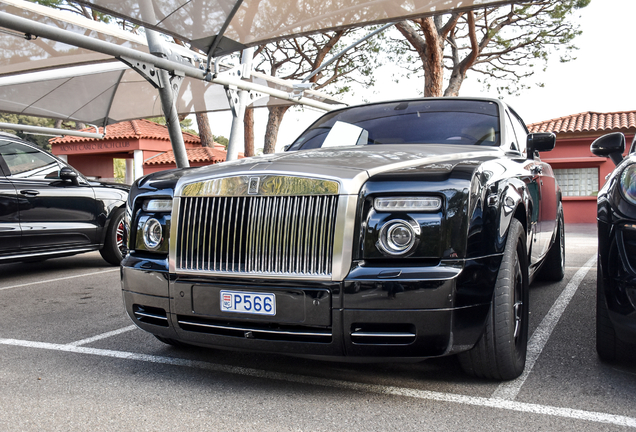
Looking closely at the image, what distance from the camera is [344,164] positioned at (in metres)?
2.74

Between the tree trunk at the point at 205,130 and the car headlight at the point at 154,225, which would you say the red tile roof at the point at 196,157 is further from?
the car headlight at the point at 154,225

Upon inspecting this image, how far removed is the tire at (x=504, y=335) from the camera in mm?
2680

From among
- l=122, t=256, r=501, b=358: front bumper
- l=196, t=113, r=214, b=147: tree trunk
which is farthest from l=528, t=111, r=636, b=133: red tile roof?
l=122, t=256, r=501, b=358: front bumper

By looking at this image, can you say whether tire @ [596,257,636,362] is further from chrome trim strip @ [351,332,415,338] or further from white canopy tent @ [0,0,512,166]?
white canopy tent @ [0,0,512,166]

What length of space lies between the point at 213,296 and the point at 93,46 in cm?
524

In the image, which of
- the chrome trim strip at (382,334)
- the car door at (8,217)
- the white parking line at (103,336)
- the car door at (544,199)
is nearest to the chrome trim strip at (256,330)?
the chrome trim strip at (382,334)

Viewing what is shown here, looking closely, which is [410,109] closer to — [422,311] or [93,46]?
[422,311]

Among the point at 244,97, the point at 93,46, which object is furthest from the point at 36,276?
the point at 244,97

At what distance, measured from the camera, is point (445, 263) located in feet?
8.12

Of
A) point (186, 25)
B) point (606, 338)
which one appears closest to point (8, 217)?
point (186, 25)

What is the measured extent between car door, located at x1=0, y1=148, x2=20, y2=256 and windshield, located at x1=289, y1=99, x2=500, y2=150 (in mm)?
3856

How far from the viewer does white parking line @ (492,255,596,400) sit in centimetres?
276

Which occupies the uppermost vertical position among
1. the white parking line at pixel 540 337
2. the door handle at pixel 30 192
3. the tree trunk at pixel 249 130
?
the tree trunk at pixel 249 130

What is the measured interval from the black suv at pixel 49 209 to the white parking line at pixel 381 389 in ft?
10.6
